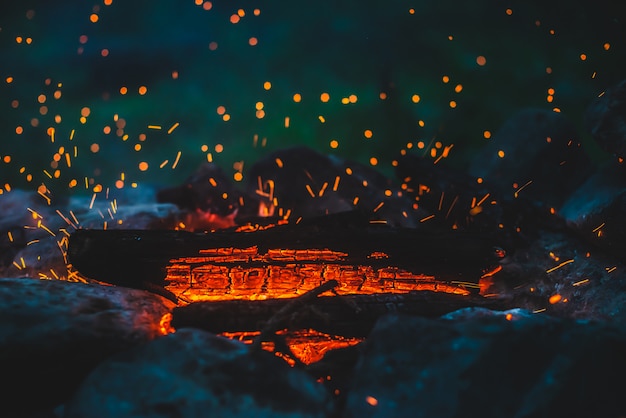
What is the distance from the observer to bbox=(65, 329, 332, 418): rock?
1.95m

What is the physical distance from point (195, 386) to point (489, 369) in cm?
140

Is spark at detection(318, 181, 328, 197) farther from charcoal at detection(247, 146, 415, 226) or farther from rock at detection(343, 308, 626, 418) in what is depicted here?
rock at detection(343, 308, 626, 418)

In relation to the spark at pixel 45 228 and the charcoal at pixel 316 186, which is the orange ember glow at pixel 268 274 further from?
the spark at pixel 45 228

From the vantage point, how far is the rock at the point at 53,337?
220 cm

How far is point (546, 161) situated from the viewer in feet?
25.3

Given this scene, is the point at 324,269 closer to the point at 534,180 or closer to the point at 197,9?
the point at 534,180

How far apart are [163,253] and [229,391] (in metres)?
1.56

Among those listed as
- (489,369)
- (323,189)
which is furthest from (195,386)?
(323,189)

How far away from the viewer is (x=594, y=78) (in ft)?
27.2

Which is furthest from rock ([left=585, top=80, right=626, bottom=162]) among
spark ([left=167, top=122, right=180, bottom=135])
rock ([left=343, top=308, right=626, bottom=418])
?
spark ([left=167, top=122, right=180, bottom=135])

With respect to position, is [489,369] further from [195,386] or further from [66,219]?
[66,219]

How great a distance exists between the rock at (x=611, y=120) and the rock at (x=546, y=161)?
8.01 ft

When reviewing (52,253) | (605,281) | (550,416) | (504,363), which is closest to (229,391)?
(504,363)

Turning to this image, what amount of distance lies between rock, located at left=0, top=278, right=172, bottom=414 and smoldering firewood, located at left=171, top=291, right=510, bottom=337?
0.25 m
